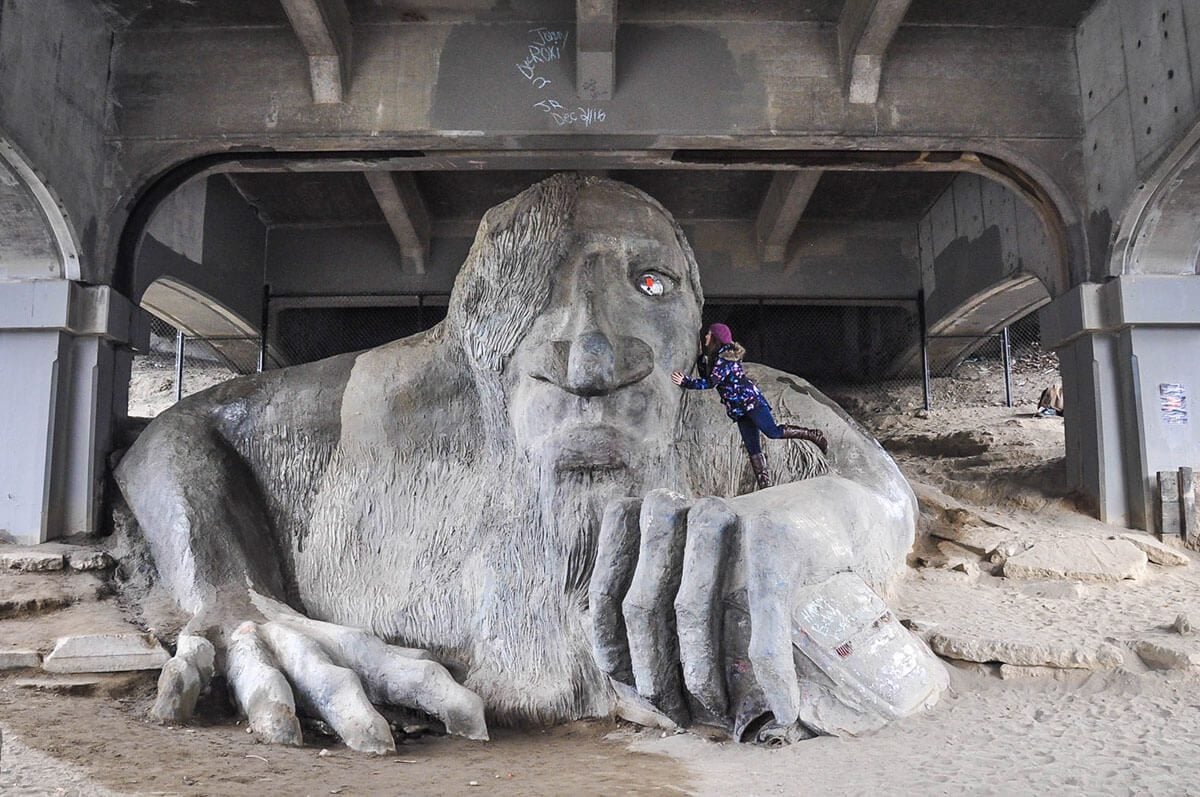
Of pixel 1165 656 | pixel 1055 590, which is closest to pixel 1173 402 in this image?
pixel 1055 590

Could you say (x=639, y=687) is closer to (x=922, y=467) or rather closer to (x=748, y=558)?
(x=748, y=558)

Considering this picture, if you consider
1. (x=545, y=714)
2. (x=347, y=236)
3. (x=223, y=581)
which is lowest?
(x=545, y=714)

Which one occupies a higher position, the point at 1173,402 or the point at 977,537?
the point at 1173,402

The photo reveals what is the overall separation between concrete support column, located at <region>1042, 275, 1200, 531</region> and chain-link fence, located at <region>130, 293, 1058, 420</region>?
3.34 m

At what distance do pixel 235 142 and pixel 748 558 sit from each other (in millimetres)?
3572

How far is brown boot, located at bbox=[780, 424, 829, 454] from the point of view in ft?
8.87

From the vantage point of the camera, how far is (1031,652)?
239cm

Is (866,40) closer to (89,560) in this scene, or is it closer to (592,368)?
(592,368)

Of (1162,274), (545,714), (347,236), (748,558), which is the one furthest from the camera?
(347,236)

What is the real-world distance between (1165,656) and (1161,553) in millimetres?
1765

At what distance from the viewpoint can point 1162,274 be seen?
422 cm

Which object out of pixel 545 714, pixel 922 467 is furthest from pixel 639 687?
pixel 922 467

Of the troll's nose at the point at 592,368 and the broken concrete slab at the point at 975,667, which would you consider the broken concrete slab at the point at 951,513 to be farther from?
the troll's nose at the point at 592,368

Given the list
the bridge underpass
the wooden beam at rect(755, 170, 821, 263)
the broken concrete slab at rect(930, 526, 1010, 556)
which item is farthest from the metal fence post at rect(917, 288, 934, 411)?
the broken concrete slab at rect(930, 526, 1010, 556)
